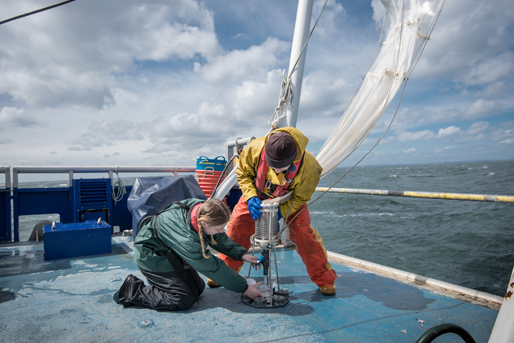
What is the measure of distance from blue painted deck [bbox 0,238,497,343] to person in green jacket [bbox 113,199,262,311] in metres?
0.10

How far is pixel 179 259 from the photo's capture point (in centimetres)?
234

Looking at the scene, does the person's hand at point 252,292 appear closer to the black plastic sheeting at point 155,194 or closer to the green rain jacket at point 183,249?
the green rain jacket at point 183,249

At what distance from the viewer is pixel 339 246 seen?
12602 millimetres

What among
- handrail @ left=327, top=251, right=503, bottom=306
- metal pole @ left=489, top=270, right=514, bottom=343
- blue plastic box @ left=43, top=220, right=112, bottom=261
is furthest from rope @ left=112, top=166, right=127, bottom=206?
metal pole @ left=489, top=270, right=514, bottom=343

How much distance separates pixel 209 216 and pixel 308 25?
89.3 inches

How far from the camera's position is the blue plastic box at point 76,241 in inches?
132

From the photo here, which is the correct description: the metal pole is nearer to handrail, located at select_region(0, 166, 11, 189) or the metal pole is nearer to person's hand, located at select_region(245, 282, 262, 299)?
person's hand, located at select_region(245, 282, 262, 299)

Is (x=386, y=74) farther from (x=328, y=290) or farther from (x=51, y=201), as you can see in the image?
(x=51, y=201)

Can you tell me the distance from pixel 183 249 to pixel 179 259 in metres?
0.33

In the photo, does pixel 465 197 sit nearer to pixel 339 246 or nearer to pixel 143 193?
pixel 143 193

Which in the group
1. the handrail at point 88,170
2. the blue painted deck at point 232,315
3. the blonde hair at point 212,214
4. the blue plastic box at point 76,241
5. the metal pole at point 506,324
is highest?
the handrail at point 88,170

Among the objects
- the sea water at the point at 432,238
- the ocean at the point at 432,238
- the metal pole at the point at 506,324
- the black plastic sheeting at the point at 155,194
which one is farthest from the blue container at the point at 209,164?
the sea water at the point at 432,238

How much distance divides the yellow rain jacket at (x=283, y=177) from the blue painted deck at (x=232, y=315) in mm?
797

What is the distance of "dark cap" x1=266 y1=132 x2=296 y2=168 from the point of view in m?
2.11
